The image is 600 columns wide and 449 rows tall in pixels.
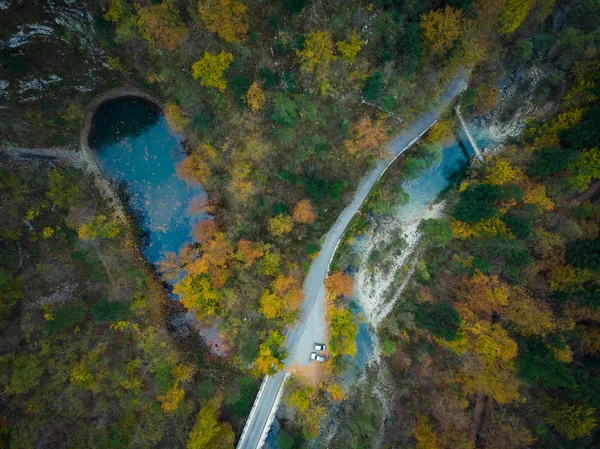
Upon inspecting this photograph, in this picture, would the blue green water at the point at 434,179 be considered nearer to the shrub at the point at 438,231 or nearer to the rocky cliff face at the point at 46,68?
the shrub at the point at 438,231

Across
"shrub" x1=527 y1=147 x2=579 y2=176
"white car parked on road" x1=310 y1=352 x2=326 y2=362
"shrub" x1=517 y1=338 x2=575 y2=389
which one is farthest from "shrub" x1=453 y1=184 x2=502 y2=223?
"white car parked on road" x1=310 y1=352 x2=326 y2=362

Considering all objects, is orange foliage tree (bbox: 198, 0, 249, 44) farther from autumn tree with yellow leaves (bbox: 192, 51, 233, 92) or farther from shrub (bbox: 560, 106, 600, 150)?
shrub (bbox: 560, 106, 600, 150)

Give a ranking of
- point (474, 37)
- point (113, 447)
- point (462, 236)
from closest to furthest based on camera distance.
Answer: point (474, 37)
point (113, 447)
point (462, 236)

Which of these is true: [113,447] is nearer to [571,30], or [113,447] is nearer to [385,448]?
[385,448]

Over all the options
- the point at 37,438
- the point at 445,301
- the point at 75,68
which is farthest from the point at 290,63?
the point at 37,438

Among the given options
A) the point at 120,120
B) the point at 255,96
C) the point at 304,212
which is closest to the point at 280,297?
the point at 304,212

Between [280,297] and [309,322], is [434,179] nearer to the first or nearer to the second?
[309,322]

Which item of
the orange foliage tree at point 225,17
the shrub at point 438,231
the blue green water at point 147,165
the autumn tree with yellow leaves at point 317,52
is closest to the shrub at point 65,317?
the blue green water at point 147,165
